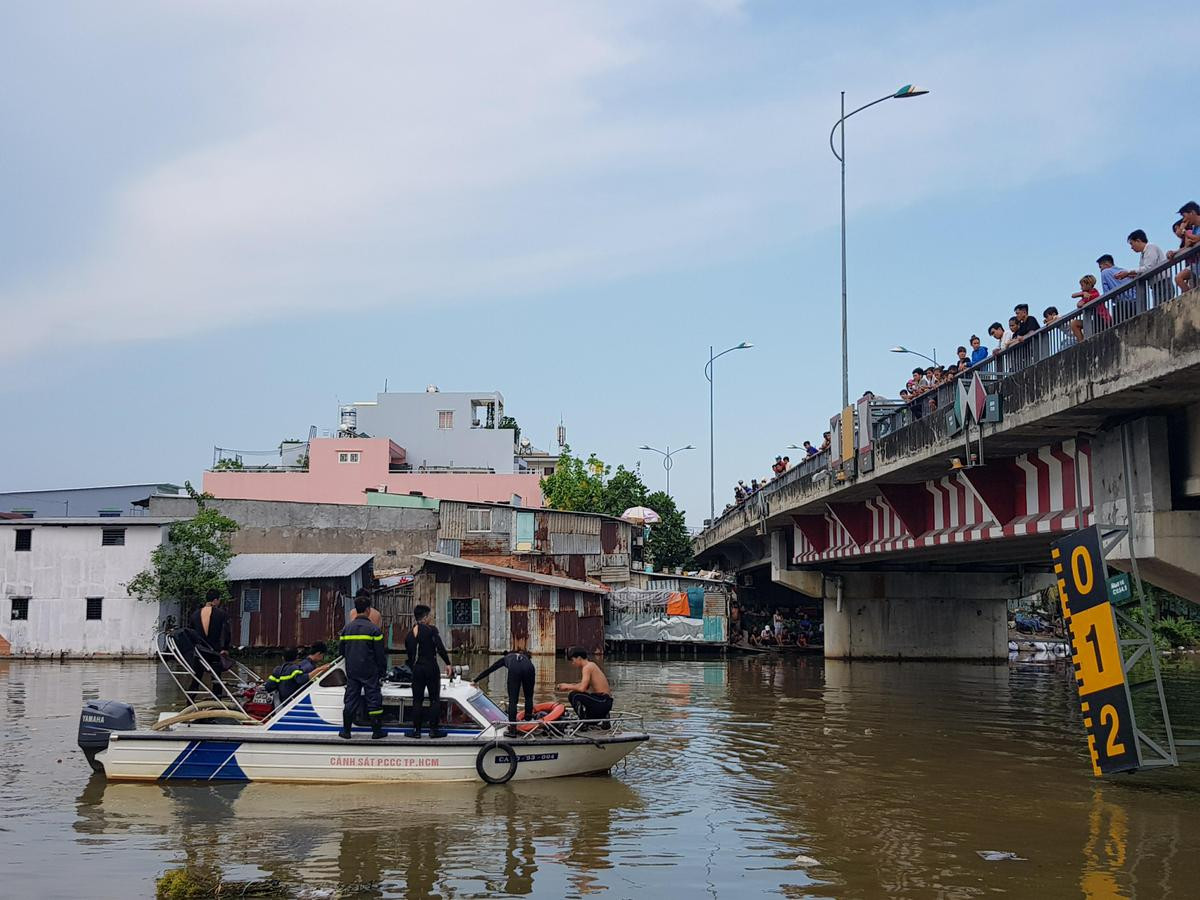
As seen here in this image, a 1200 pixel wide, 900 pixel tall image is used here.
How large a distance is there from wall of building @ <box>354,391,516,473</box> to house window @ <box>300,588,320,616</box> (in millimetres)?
35844

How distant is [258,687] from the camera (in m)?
17.2

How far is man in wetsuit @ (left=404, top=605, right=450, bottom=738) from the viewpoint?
15.3 meters

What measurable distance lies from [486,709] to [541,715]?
→ 97cm

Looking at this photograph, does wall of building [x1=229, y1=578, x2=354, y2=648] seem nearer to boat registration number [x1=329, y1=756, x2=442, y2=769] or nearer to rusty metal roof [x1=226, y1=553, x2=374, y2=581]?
rusty metal roof [x1=226, y1=553, x2=374, y2=581]

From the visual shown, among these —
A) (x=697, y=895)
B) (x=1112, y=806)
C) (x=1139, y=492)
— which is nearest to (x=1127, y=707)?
(x=1112, y=806)

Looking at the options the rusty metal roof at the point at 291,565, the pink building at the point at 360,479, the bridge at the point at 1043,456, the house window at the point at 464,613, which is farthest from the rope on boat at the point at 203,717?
the pink building at the point at 360,479

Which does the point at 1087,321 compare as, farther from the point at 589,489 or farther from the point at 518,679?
the point at 589,489

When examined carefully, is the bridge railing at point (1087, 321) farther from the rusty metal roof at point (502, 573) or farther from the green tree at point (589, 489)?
the green tree at point (589, 489)

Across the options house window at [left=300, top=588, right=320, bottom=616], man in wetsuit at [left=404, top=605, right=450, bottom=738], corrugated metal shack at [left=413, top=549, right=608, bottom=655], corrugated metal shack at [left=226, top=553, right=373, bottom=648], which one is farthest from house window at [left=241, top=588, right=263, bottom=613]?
man in wetsuit at [left=404, top=605, right=450, bottom=738]

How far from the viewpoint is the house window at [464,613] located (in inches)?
1759

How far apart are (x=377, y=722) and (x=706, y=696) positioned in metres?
15.5

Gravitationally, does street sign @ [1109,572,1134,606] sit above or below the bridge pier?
above

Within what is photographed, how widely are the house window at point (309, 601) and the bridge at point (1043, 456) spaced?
59.6ft

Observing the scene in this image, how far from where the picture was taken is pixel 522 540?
50.8 meters
